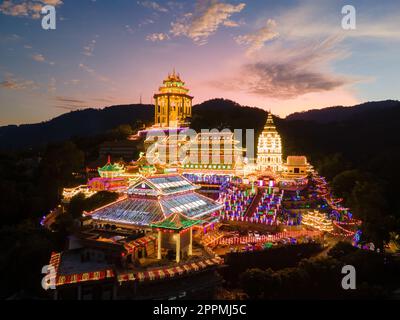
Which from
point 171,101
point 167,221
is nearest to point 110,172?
point 167,221

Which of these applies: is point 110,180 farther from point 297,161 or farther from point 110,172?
point 297,161

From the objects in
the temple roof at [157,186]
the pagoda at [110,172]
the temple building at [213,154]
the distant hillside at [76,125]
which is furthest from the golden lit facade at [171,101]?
the distant hillside at [76,125]

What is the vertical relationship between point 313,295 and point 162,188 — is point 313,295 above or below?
below

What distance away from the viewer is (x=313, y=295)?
1827 cm

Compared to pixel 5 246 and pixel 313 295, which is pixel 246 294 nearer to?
pixel 313 295

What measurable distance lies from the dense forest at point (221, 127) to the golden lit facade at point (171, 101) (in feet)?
14.4

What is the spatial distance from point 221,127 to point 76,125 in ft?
275

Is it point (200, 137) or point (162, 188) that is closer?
point (162, 188)

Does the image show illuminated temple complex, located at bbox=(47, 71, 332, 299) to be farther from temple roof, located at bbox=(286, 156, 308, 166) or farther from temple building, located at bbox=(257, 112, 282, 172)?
temple building, located at bbox=(257, 112, 282, 172)

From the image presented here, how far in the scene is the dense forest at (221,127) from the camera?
22.0 m

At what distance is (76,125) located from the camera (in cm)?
12612
